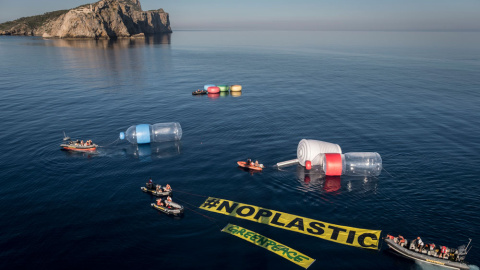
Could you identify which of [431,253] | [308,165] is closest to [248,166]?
[308,165]

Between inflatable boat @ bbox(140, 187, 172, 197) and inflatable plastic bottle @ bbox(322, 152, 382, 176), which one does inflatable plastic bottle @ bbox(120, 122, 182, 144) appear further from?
inflatable plastic bottle @ bbox(322, 152, 382, 176)

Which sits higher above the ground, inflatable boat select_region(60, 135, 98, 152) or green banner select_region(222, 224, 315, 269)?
inflatable boat select_region(60, 135, 98, 152)

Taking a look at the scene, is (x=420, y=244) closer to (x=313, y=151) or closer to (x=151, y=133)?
(x=313, y=151)

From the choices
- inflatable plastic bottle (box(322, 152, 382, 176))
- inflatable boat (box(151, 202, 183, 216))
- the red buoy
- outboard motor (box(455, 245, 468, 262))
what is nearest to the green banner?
inflatable boat (box(151, 202, 183, 216))

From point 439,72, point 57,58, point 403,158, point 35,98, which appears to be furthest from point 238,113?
point 57,58

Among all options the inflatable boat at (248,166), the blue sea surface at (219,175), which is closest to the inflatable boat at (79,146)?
the blue sea surface at (219,175)

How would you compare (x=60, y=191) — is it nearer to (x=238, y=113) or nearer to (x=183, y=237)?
(x=183, y=237)
